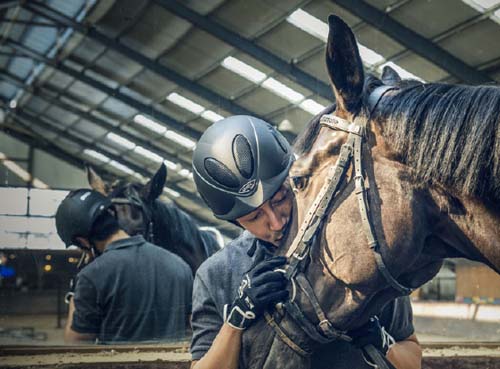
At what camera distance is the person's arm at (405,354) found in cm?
136

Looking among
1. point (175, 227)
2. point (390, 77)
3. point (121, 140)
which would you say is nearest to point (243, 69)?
point (121, 140)

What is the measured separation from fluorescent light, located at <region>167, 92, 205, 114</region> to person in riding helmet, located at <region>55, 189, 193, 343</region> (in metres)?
0.45

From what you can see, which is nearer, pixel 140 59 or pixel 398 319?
pixel 398 319

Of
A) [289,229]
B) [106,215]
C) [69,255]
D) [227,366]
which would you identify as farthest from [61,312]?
[289,229]

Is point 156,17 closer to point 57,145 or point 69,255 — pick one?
point 57,145

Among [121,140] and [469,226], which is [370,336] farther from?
[121,140]

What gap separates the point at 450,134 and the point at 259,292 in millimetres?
396

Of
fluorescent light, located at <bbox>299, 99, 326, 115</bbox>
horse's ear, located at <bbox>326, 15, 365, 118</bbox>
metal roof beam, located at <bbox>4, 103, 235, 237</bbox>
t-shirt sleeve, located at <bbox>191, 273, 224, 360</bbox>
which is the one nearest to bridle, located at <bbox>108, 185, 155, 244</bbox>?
metal roof beam, located at <bbox>4, 103, 235, 237</bbox>

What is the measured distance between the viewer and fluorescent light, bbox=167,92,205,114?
2.38 m

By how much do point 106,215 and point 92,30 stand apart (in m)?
0.73

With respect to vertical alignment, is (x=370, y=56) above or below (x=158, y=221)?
above

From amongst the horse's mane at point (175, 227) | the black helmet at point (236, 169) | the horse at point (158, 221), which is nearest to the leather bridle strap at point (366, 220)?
the black helmet at point (236, 169)

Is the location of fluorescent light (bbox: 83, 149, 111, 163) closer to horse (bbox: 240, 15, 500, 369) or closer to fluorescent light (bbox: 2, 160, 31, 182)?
fluorescent light (bbox: 2, 160, 31, 182)

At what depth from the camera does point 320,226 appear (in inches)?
39.7
